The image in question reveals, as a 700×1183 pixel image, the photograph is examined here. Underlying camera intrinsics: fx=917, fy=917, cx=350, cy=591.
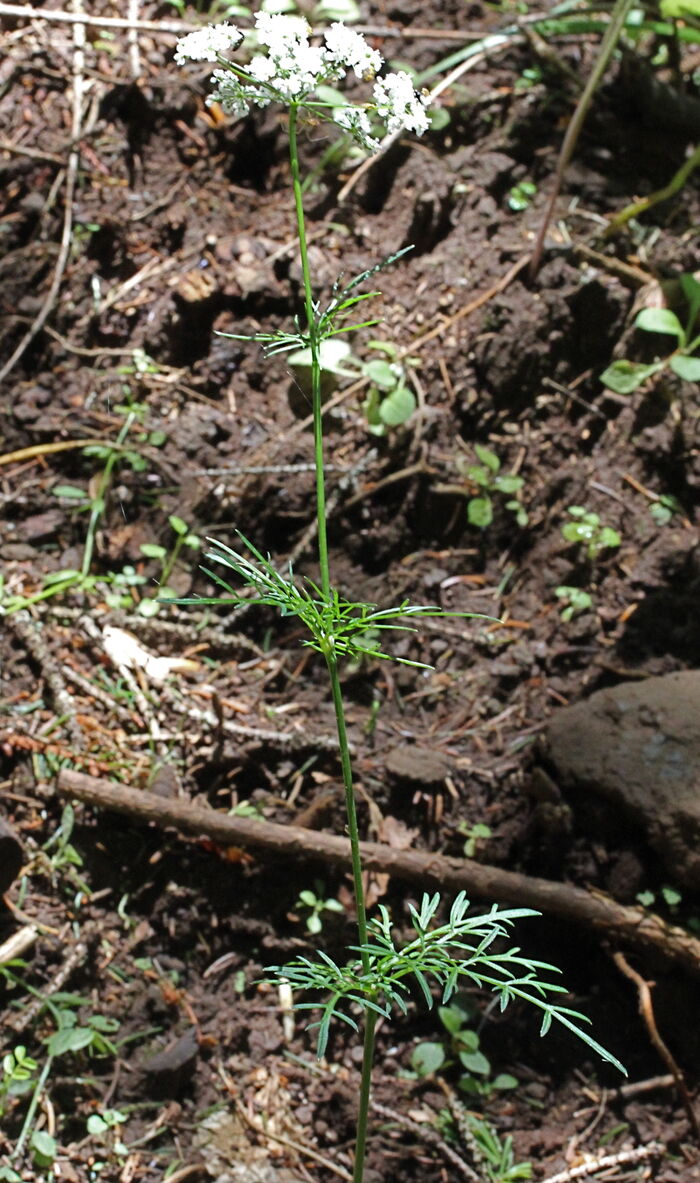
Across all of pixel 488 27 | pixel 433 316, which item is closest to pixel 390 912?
pixel 433 316

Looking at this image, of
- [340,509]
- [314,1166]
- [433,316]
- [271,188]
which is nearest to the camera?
A: [314,1166]

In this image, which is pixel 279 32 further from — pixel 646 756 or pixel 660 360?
pixel 660 360

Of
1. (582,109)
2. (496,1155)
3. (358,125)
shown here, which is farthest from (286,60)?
(582,109)

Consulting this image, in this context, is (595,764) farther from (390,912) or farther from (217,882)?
(217,882)

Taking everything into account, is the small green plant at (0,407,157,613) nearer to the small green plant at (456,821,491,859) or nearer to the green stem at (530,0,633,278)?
the small green plant at (456,821,491,859)

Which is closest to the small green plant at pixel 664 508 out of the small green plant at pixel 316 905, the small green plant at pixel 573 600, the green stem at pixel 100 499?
the small green plant at pixel 573 600

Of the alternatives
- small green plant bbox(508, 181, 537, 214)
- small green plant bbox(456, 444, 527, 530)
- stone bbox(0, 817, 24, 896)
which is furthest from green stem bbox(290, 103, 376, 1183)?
small green plant bbox(508, 181, 537, 214)
